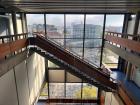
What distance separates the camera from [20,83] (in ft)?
17.6

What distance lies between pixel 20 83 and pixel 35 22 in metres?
4.13

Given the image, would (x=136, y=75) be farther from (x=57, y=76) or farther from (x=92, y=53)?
(x=57, y=76)

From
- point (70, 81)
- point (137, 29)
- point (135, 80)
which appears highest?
point (137, 29)

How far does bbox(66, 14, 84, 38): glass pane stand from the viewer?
27.4ft

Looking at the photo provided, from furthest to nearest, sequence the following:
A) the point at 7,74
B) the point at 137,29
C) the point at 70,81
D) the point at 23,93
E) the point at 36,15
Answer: the point at 70,81, the point at 36,15, the point at 137,29, the point at 23,93, the point at 7,74

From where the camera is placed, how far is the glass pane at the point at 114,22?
27.5 ft

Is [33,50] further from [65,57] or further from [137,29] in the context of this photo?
[137,29]

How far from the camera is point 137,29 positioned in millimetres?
7090

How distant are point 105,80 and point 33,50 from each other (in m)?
3.43

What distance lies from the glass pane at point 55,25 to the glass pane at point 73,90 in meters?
3.14

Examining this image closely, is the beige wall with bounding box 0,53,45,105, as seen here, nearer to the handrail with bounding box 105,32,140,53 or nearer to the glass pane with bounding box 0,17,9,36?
the glass pane with bounding box 0,17,9,36

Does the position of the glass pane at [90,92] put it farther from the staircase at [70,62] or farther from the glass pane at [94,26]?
the glass pane at [94,26]

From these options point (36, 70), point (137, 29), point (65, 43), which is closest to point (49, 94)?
point (36, 70)

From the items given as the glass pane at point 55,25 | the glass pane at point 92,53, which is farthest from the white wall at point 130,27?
the glass pane at point 55,25
